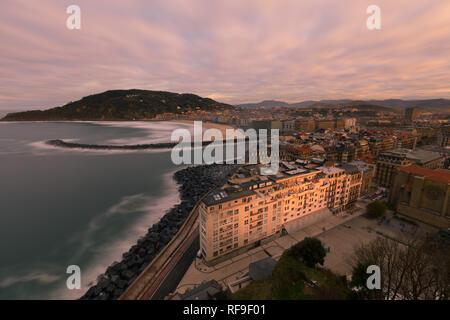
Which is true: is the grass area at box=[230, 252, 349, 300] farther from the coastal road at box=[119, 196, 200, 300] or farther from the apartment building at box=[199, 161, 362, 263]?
the coastal road at box=[119, 196, 200, 300]

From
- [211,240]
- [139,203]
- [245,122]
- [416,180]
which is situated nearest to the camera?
[211,240]

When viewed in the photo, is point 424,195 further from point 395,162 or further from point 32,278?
point 32,278

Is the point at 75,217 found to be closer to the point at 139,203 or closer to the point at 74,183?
the point at 139,203

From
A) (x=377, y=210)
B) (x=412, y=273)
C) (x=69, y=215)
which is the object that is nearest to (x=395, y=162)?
(x=377, y=210)

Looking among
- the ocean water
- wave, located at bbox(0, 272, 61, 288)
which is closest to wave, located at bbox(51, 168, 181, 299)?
the ocean water
